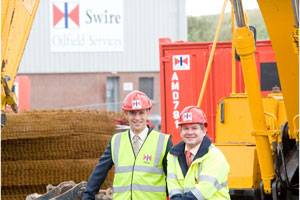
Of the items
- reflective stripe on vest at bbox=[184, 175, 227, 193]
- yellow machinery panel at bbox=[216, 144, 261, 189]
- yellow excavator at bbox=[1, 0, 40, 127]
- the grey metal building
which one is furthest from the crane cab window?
the grey metal building

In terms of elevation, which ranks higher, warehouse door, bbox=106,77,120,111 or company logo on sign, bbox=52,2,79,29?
company logo on sign, bbox=52,2,79,29

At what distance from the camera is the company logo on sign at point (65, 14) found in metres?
32.9

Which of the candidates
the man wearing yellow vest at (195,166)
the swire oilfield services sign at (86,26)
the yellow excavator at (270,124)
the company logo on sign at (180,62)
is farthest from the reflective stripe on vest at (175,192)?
the swire oilfield services sign at (86,26)

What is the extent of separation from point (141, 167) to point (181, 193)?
49 centimetres

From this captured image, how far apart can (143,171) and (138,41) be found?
29.1 meters

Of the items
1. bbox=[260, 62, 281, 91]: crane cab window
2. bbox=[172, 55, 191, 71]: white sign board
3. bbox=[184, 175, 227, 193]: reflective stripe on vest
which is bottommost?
bbox=[184, 175, 227, 193]: reflective stripe on vest

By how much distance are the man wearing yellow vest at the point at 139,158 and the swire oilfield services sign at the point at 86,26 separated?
90.6 feet

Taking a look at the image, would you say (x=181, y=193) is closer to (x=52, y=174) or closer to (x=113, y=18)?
(x=52, y=174)

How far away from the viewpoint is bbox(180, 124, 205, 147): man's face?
5.18 metres

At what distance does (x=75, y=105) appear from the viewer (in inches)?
1382

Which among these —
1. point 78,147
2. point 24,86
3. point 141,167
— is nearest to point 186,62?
point 78,147

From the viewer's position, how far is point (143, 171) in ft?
18.1

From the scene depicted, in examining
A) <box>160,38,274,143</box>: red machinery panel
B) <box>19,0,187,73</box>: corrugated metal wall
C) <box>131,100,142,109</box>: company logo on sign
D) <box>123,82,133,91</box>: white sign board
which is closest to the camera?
<box>131,100,142,109</box>: company logo on sign

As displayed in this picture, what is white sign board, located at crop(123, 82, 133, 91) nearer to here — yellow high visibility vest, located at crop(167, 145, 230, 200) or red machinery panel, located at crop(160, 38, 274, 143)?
red machinery panel, located at crop(160, 38, 274, 143)
